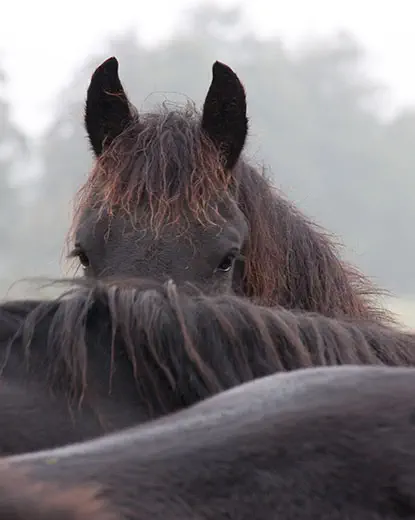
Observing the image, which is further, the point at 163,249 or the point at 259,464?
the point at 163,249

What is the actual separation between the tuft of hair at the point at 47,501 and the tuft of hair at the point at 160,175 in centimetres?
222

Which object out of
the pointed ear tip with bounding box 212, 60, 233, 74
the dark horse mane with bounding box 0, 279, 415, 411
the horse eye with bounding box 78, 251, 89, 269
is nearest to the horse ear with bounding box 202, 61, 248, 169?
the pointed ear tip with bounding box 212, 60, 233, 74

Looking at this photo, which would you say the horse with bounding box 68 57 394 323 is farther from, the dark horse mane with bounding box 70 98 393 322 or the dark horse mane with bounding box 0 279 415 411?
the dark horse mane with bounding box 0 279 415 411

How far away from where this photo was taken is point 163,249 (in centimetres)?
296

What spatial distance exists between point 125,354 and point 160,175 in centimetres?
Result: 172

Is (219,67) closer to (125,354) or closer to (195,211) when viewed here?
(195,211)

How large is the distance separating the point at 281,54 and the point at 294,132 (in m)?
6.79

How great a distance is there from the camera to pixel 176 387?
4.98 feet

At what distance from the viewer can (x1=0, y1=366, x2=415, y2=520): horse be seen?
0.86m

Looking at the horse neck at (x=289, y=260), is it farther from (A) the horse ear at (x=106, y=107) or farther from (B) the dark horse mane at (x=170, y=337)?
(B) the dark horse mane at (x=170, y=337)

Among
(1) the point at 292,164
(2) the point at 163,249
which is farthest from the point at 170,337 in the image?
(1) the point at 292,164

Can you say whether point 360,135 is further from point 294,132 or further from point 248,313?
point 248,313

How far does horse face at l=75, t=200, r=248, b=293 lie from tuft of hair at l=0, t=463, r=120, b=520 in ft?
6.57

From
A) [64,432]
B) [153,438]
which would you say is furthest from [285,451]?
[64,432]
